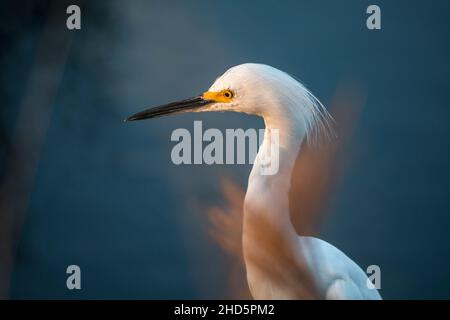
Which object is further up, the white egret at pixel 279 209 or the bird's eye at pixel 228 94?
the bird's eye at pixel 228 94

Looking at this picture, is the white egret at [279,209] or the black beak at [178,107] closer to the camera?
the white egret at [279,209]

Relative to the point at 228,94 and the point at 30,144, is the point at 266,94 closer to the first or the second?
the point at 228,94

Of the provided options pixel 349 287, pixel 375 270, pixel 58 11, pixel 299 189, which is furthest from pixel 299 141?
pixel 58 11

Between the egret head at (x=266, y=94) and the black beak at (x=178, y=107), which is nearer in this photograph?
the egret head at (x=266, y=94)

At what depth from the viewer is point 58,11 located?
2457mm

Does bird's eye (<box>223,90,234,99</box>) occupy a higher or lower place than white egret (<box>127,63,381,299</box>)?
higher

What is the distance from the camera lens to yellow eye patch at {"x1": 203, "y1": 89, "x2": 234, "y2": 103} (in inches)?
73.9

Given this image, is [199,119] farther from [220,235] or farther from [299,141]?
[299,141]

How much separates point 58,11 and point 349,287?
1625 mm

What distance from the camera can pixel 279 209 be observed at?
1.80m

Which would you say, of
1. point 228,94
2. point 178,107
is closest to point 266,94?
point 228,94

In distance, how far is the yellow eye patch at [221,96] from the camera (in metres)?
1.88

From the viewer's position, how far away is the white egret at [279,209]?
1.80m

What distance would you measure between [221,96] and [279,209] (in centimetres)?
41
